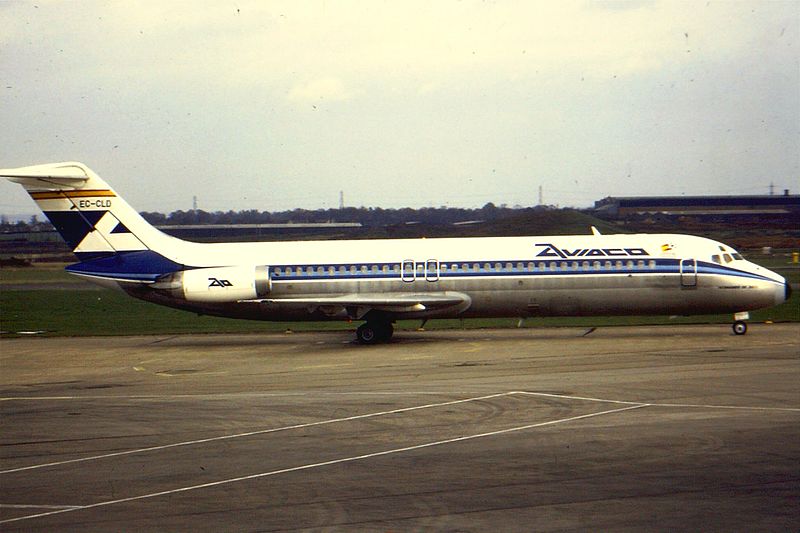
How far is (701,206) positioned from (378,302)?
160 ft

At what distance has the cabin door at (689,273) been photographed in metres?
29.0

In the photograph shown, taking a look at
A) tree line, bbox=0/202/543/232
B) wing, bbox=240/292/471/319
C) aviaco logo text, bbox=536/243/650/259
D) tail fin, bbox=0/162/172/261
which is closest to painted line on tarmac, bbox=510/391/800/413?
wing, bbox=240/292/471/319

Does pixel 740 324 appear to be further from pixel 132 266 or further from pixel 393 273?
pixel 132 266

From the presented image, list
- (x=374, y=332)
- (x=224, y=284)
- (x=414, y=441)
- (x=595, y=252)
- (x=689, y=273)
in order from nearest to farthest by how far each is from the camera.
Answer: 1. (x=414, y=441)
2. (x=689, y=273)
3. (x=595, y=252)
4. (x=224, y=284)
5. (x=374, y=332)

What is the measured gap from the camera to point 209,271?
30.3 metres

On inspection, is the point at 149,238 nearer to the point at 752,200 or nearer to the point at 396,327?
the point at 396,327

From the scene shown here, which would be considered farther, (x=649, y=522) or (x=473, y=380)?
(x=473, y=380)

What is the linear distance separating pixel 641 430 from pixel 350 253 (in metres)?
16.7

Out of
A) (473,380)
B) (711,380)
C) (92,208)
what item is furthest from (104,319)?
(711,380)

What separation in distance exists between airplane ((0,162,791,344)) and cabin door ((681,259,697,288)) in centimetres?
4

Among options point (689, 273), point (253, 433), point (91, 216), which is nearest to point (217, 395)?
point (253, 433)

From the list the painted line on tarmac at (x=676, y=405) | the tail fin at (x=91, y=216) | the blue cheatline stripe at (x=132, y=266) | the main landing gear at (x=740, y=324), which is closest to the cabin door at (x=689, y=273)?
the main landing gear at (x=740, y=324)

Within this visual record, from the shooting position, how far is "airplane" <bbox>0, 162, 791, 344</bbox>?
95.8 ft

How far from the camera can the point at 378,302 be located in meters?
29.2
